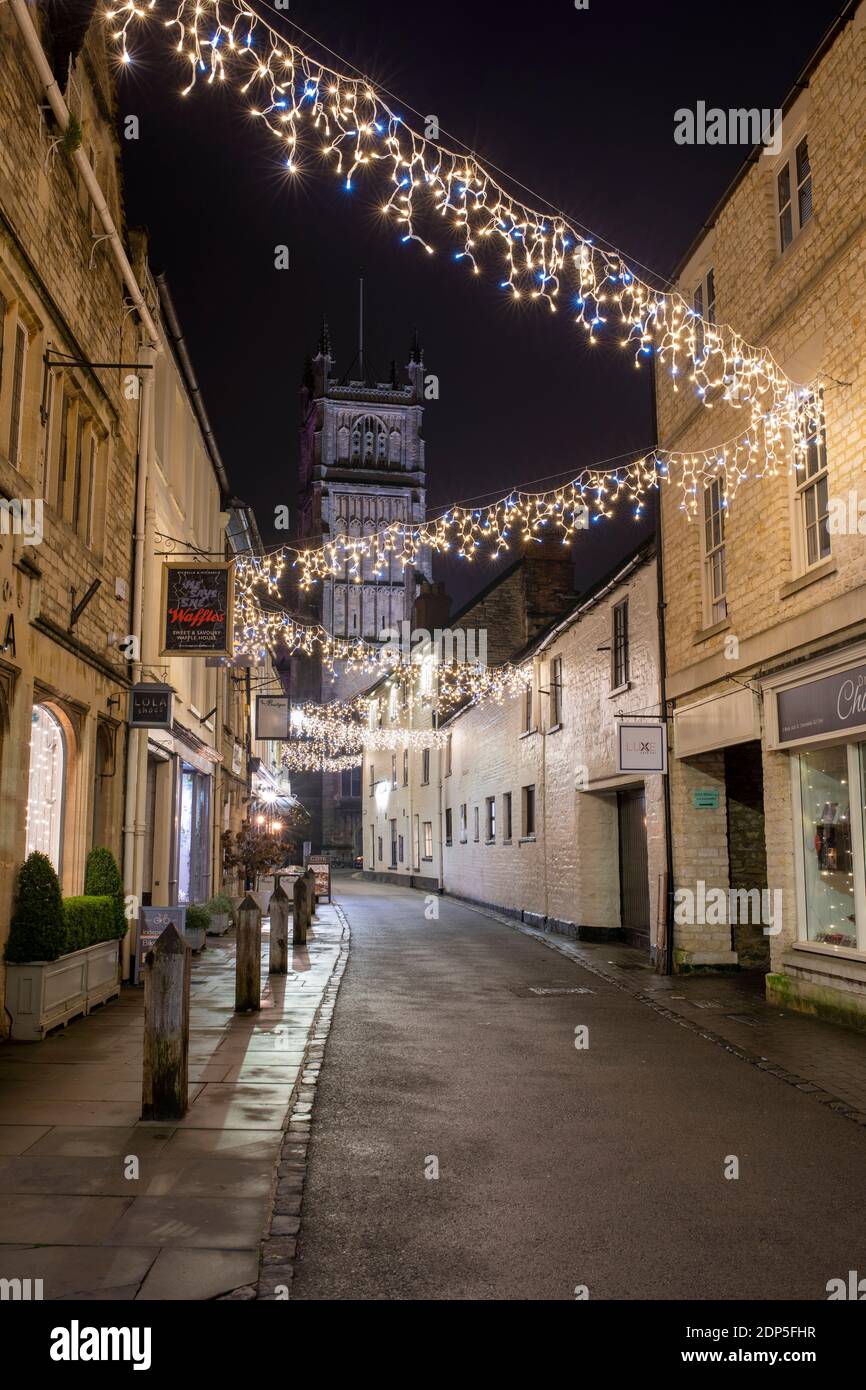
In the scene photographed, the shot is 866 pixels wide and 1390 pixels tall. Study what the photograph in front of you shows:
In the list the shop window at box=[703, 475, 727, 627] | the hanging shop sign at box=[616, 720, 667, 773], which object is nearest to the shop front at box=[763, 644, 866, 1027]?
the shop window at box=[703, 475, 727, 627]

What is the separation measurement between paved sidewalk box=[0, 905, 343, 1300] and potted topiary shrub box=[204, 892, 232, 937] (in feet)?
29.5

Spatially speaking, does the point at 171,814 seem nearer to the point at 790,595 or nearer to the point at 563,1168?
the point at 790,595

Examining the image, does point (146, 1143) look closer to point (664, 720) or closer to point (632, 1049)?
point (632, 1049)

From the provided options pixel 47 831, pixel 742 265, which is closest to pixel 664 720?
pixel 742 265

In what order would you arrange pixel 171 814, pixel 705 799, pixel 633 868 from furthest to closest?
pixel 633 868, pixel 171 814, pixel 705 799

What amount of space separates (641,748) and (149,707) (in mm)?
6222

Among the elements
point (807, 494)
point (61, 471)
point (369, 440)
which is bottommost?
point (807, 494)

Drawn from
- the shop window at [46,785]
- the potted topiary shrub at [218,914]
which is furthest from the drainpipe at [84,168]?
the potted topiary shrub at [218,914]

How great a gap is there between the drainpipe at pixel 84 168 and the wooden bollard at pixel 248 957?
→ 739 centimetres

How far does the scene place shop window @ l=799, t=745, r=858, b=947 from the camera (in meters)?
10.1

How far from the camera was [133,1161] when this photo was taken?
542cm

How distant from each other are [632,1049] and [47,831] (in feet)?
19.3

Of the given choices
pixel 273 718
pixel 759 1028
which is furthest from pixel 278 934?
pixel 273 718
